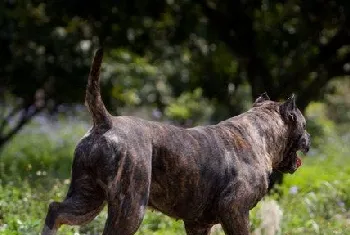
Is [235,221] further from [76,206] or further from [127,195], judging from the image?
[76,206]

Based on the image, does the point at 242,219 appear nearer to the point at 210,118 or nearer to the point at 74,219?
the point at 74,219

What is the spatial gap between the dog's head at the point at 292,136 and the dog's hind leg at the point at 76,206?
5.21 ft

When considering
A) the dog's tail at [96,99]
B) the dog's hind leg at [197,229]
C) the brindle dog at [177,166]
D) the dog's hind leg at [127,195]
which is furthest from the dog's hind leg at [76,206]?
the dog's hind leg at [197,229]

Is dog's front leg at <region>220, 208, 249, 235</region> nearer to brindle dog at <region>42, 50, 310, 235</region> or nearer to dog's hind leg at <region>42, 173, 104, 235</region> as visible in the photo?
brindle dog at <region>42, 50, 310, 235</region>

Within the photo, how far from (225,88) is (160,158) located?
30.2 ft

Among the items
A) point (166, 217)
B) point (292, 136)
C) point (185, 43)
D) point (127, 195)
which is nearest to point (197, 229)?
point (292, 136)

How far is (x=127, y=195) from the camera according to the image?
16.0ft

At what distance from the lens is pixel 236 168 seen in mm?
5480

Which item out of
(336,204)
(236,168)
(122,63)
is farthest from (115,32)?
(236,168)

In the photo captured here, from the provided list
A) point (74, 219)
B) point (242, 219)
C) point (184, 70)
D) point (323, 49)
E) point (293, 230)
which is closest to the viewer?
point (74, 219)

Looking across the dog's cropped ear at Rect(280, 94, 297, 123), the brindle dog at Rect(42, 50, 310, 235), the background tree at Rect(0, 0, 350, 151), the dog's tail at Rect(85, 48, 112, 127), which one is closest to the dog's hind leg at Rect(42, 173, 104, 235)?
the brindle dog at Rect(42, 50, 310, 235)

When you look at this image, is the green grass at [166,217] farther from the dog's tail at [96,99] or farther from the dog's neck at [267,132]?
the dog's tail at [96,99]

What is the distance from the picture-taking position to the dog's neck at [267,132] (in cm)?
579

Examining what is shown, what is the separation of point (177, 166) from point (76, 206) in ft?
2.15
